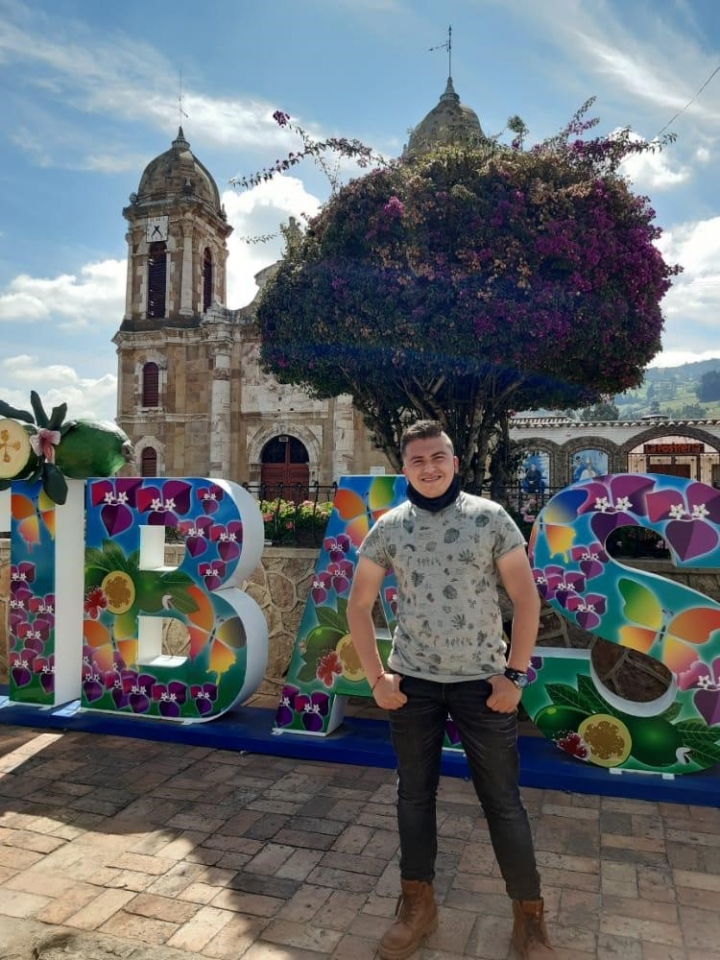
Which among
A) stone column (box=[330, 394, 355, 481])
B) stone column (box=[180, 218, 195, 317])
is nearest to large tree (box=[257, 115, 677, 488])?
stone column (box=[330, 394, 355, 481])

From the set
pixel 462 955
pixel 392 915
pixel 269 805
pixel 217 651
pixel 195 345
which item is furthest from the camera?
pixel 195 345

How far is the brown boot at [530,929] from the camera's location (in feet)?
9.57

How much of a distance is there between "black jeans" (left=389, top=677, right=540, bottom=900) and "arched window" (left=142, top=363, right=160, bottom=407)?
2352 centimetres

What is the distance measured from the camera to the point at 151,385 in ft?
82.7

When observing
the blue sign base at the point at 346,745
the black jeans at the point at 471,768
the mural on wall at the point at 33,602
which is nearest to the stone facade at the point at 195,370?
the mural on wall at the point at 33,602

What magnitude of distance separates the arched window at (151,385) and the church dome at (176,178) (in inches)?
265

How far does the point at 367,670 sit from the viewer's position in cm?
302

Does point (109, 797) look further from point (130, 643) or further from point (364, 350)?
point (364, 350)

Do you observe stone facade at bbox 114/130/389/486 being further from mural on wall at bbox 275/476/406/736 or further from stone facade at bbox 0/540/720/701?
mural on wall at bbox 275/476/406/736

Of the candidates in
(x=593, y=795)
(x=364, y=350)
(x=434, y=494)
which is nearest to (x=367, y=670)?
(x=434, y=494)

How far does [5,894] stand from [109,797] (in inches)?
45.1

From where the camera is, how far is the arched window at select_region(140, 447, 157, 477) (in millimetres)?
24828

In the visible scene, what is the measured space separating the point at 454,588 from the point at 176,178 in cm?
2750

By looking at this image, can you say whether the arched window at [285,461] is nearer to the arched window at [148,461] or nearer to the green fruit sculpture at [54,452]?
the arched window at [148,461]
